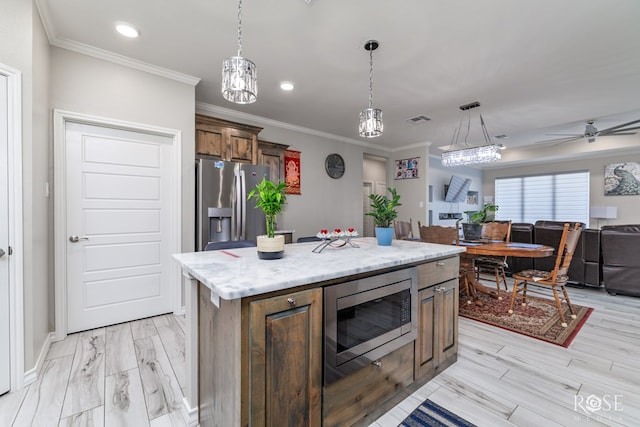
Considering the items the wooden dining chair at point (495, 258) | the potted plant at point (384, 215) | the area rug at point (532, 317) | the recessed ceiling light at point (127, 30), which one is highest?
the recessed ceiling light at point (127, 30)

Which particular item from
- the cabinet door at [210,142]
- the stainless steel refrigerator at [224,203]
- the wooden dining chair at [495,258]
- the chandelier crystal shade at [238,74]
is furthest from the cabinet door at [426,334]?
the cabinet door at [210,142]

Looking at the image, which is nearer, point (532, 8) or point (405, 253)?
point (405, 253)

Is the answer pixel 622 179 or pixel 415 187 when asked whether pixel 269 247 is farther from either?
pixel 622 179

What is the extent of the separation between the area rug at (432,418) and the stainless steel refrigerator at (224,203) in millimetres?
2468

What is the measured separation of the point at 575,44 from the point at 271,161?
3.81 meters

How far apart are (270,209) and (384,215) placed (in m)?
1.04

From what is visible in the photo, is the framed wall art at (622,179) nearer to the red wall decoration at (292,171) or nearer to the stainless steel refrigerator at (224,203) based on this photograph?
the red wall decoration at (292,171)

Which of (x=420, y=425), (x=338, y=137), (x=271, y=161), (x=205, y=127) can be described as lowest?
(x=420, y=425)

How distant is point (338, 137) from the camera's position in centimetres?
564

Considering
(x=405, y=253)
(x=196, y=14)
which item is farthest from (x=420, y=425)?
(x=196, y=14)

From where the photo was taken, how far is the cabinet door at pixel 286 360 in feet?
3.56

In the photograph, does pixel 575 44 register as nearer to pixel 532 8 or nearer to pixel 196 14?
pixel 532 8

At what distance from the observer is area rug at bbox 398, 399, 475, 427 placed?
60.1 inches

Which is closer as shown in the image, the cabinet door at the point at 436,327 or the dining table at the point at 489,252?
the cabinet door at the point at 436,327
